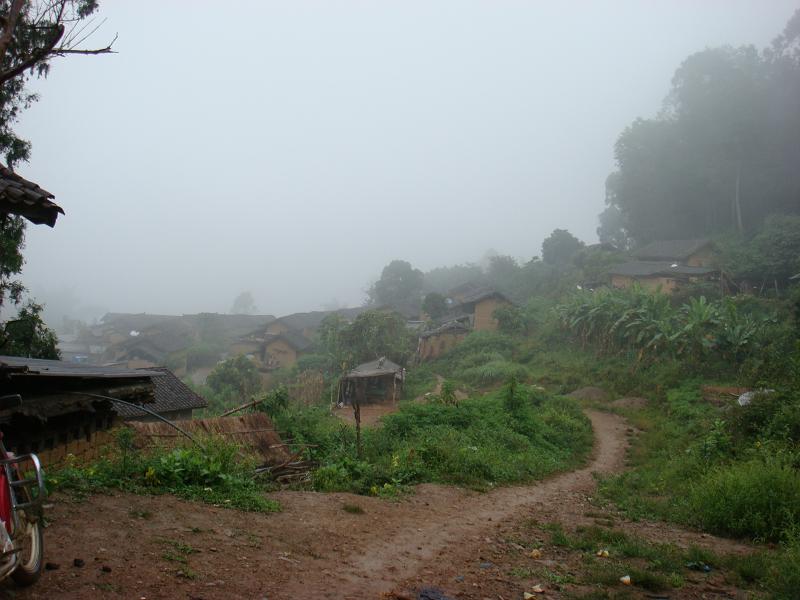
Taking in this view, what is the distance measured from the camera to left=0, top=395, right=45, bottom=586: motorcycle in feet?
12.1

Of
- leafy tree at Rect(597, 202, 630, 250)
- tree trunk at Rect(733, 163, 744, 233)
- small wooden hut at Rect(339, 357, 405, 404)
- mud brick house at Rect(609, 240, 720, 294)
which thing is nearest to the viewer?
small wooden hut at Rect(339, 357, 405, 404)

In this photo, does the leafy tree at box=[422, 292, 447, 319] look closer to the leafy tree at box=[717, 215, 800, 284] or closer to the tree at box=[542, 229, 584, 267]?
the tree at box=[542, 229, 584, 267]

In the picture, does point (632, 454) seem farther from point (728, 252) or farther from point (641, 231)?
point (641, 231)

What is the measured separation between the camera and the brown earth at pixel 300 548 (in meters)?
4.71

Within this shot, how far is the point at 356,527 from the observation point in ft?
24.5

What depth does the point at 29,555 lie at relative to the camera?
159 inches

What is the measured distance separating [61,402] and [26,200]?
2744mm

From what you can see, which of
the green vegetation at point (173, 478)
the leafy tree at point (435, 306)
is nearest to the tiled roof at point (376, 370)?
the leafy tree at point (435, 306)

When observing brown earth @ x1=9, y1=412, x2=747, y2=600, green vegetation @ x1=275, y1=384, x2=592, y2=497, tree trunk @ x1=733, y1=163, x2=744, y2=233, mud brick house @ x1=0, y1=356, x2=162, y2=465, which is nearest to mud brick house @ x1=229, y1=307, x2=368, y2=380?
green vegetation @ x1=275, y1=384, x2=592, y2=497

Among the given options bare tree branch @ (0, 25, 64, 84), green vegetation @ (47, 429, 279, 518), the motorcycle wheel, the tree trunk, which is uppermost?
the tree trunk

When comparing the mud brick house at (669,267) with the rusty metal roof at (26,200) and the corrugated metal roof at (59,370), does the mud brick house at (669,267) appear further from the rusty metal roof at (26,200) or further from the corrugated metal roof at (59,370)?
the rusty metal roof at (26,200)

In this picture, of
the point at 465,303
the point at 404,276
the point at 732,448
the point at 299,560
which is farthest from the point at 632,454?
the point at 404,276

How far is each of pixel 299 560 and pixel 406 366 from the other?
103 feet

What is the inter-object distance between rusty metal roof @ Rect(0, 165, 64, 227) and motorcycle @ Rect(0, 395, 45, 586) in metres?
1.79
